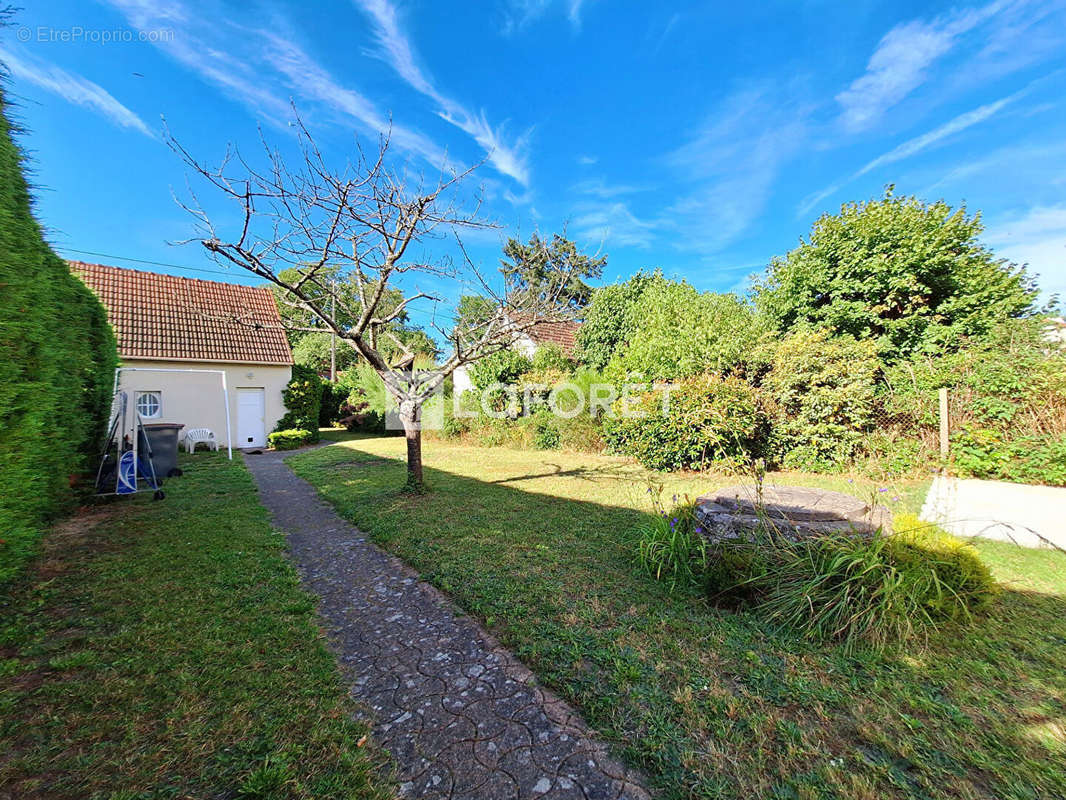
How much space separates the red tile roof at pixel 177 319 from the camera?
12727 mm

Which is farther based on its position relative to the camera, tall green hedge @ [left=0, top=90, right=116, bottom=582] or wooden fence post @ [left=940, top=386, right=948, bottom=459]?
wooden fence post @ [left=940, top=386, right=948, bottom=459]

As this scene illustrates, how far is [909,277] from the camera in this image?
9.33 metres

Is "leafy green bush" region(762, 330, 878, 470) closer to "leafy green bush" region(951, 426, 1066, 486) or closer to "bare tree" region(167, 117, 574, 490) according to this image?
"leafy green bush" region(951, 426, 1066, 486)

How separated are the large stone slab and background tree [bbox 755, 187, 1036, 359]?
7621 mm

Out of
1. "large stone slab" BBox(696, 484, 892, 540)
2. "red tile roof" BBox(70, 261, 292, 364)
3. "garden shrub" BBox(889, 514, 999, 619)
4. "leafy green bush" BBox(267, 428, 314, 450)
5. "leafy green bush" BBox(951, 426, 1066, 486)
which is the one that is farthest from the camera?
"leafy green bush" BBox(267, 428, 314, 450)

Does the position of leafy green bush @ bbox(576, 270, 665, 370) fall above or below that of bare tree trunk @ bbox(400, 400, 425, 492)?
above

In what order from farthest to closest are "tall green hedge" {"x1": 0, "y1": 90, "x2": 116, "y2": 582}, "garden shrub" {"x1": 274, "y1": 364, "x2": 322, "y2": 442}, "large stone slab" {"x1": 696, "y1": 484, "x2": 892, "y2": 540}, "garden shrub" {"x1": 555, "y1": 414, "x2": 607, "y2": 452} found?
"garden shrub" {"x1": 274, "y1": 364, "x2": 322, "y2": 442}
"garden shrub" {"x1": 555, "y1": 414, "x2": 607, "y2": 452}
"large stone slab" {"x1": 696, "y1": 484, "x2": 892, "y2": 540}
"tall green hedge" {"x1": 0, "y1": 90, "x2": 116, "y2": 582}

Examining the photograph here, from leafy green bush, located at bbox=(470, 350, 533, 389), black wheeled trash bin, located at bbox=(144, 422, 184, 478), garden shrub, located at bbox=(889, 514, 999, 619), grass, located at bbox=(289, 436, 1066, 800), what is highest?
leafy green bush, located at bbox=(470, 350, 533, 389)

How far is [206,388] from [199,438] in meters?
1.70

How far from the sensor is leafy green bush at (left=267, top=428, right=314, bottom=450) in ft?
45.4

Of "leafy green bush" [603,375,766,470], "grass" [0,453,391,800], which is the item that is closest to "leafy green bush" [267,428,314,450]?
"grass" [0,453,391,800]

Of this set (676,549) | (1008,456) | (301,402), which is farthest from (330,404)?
(1008,456)

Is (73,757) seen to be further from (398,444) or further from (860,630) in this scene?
(398,444)

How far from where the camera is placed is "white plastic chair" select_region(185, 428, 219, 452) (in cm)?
1264
